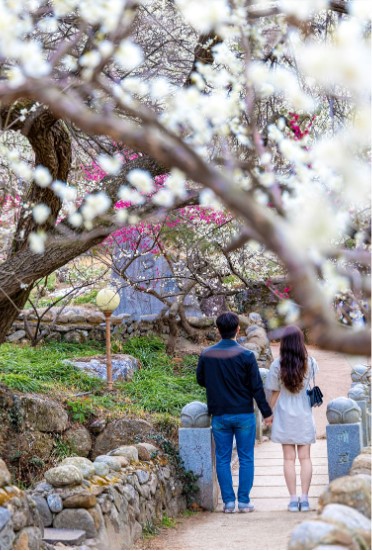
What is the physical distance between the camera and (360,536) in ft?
12.2

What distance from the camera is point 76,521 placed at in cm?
525

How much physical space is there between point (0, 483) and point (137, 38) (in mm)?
5133

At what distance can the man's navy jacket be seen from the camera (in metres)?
6.40

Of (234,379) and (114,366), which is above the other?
(114,366)

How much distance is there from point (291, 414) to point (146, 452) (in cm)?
138

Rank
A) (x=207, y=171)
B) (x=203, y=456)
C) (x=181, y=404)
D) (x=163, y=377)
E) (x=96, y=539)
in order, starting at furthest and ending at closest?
(x=163, y=377)
(x=181, y=404)
(x=203, y=456)
(x=96, y=539)
(x=207, y=171)

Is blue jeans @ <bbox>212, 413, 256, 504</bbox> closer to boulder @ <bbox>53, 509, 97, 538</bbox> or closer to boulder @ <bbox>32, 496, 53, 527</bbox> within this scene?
boulder @ <bbox>53, 509, 97, 538</bbox>

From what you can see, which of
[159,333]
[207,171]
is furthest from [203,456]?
[159,333]

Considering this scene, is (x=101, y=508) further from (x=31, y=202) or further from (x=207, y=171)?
(x=207, y=171)

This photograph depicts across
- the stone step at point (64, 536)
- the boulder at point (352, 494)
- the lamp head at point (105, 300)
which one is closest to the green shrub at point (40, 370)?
the lamp head at point (105, 300)

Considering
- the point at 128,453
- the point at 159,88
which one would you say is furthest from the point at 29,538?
the point at 159,88

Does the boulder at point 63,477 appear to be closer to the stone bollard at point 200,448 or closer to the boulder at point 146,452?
the boulder at point 146,452

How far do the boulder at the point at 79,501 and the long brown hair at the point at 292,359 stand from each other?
1.80 metres

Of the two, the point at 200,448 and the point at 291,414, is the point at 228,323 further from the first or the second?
the point at 200,448
